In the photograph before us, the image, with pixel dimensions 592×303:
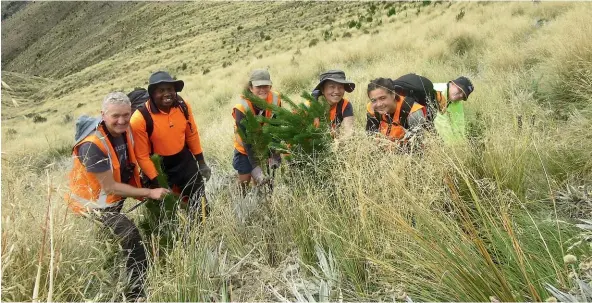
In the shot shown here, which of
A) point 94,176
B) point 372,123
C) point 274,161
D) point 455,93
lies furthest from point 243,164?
point 455,93

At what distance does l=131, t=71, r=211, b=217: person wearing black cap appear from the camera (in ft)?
12.1

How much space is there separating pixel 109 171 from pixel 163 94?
1003mm

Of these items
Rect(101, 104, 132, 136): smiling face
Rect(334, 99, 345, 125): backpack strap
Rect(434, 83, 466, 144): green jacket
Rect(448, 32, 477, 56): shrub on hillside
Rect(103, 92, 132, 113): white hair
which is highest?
Rect(103, 92, 132, 113): white hair

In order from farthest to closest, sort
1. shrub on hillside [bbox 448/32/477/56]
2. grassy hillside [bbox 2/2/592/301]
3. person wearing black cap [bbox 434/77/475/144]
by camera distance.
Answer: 1. shrub on hillside [bbox 448/32/477/56]
2. person wearing black cap [bbox 434/77/475/144]
3. grassy hillside [bbox 2/2/592/301]

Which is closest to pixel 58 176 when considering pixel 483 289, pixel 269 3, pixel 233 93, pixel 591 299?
pixel 483 289

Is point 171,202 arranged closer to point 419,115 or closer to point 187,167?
point 187,167

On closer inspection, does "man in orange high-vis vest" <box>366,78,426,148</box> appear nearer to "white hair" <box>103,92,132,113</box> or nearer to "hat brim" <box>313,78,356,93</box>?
"hat brim" <box>313,78,356,93</box>

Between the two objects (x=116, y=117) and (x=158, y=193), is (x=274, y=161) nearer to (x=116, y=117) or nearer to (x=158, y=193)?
(x=158, y=193)

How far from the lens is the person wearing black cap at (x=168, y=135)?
3.68m

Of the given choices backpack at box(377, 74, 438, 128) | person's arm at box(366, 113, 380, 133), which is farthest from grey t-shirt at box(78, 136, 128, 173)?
backpack at box(377, 74, 438, 128)

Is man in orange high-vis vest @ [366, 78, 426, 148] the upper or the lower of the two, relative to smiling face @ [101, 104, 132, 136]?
lower

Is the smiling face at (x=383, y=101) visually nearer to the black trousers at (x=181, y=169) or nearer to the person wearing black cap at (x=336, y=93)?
the person wearing black cap at (x=336, y=93)

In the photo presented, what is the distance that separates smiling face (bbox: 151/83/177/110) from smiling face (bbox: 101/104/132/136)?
23.4 inches

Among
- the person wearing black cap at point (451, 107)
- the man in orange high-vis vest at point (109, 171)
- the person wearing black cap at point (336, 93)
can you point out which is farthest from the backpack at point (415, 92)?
the man in orange high-vis vest at point (109, 171)
